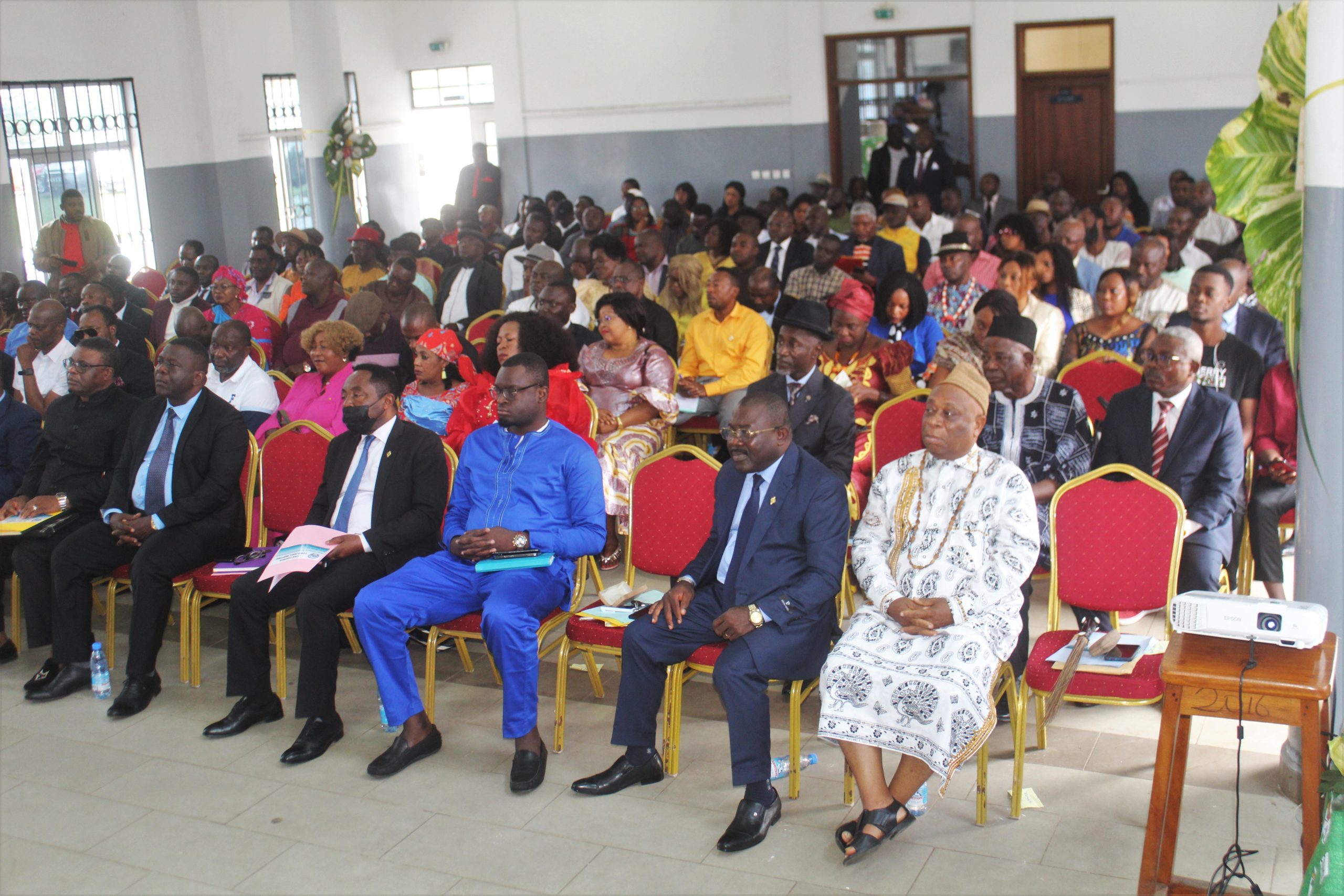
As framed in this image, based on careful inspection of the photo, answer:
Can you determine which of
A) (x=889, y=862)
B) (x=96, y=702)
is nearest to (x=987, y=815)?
(x=889, y=862)

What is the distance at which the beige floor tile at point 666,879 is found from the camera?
3.25 metres

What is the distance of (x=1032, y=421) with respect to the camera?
4340 millimetres

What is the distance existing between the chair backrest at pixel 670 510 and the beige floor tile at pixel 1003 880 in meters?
1.36

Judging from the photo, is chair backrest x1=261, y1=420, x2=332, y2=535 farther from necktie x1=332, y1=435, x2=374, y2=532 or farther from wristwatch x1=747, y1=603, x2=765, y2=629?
wristwatch x1=747, y1=603, x2=765, y2=629

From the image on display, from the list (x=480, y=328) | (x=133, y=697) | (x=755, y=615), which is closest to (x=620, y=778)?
(x=755, y=615)

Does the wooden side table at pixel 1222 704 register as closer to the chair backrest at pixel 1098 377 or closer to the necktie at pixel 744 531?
the necktie at pixel 744 531

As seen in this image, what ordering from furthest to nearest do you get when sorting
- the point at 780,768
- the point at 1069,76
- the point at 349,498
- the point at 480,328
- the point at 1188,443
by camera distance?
the point at 1069,76 < the point at 480,328 < the point at 349,498 < the point at 1188,443 < the point at 780,768

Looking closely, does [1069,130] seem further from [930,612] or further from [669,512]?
[930,612]

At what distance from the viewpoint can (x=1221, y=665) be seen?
2762 mm

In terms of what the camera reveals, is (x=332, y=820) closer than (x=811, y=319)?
Yes

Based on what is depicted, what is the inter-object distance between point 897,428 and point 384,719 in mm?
2232

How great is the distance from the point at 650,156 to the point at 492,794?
38.4 feet

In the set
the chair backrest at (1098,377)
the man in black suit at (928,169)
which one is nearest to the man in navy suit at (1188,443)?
the chair backrest at (1098,377)

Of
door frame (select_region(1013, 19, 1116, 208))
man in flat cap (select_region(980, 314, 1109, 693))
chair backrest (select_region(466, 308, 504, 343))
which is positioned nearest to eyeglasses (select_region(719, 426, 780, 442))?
man in flat cap (select_region(980, 314, 1109, 693))
